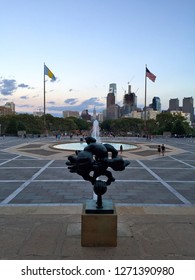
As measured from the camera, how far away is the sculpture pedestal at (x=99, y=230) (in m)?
5.68

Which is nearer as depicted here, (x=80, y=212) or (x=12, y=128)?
(x=80, y=212)

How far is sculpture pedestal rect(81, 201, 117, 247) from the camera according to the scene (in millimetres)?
5684

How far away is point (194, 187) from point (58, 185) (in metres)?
7.50

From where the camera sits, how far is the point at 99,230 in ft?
18.7

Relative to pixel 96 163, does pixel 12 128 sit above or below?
above

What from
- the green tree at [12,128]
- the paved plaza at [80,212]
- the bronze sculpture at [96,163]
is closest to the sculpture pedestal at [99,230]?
the paved plaza at [80,212]

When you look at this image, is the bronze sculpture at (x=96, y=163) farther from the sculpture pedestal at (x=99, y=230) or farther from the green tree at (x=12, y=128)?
the green tree at (x=12, y=128)

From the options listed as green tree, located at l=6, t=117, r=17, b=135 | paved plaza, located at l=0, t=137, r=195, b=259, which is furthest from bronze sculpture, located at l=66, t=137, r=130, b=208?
green tree, located at l=6, t=117, r=17, b=135

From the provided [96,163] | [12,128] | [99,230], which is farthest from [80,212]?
[12,128]

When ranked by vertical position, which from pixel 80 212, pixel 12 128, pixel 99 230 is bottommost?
pixel 80 212

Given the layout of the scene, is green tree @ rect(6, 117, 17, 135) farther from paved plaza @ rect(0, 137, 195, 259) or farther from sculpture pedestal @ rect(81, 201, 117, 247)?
sculpture pedestal @ rect(81, 201, 117, 247)

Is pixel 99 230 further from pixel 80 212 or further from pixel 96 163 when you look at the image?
pixel 80 212

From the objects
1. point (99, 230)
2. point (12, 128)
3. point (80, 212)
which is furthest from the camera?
point (12, 128)

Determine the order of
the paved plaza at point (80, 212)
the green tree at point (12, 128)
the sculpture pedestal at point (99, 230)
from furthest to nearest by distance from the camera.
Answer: the green tree at point (12, 128) → the sculpture pedestal at point (99, 230) → the paved plaza at point (80, 212)
